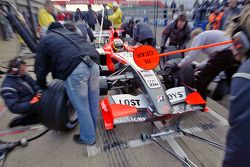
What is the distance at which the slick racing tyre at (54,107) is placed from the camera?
231 centimetres

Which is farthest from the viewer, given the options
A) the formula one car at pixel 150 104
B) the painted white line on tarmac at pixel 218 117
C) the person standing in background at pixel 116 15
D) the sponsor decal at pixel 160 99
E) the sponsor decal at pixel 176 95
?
the person standing in background at pixel 116 15

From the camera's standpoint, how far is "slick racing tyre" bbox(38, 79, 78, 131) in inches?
90.8

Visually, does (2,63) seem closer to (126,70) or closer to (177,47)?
(126,70)

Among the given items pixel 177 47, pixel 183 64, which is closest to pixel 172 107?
pixel 183 64

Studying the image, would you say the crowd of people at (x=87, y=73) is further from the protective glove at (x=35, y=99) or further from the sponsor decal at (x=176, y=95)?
the sponsor decal at (x=176, y=95)

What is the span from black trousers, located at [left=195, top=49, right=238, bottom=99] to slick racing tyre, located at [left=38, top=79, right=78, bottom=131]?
7.31 feet

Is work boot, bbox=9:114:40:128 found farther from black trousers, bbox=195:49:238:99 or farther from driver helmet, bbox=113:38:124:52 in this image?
black trousers, bbox=195:49:238:99

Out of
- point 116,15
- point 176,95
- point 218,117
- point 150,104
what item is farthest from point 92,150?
point 116,15

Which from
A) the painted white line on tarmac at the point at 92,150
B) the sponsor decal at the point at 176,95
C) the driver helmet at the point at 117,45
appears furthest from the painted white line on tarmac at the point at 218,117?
the driver helmet at the point at 117,45

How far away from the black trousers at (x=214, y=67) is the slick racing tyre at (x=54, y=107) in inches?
87.7

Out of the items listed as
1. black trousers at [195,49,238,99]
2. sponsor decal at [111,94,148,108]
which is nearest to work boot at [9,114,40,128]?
sponsor decal at [111,94,148,108]

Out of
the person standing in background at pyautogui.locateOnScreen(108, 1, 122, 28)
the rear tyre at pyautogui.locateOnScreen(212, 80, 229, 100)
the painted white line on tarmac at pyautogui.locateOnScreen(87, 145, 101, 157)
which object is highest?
the person standing in background at pyautogui.locateOnScreen(108, 1, 122, 28)

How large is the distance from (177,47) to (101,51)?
1.97 meters

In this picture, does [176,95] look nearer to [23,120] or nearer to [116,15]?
[23,120]
